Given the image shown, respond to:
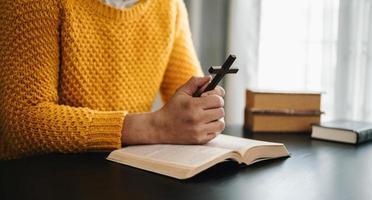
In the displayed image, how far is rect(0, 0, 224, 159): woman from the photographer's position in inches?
34.2

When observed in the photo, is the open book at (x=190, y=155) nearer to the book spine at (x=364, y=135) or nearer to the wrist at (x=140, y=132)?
the wrist at (x=140, y=132)

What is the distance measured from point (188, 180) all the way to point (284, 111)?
533 millimetres

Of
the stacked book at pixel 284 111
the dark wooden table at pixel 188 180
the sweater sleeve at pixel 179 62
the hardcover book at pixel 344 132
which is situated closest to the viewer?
the dark wooden table at pixel 188 180

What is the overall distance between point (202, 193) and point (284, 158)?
0.95ft

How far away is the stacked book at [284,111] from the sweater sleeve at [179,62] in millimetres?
210

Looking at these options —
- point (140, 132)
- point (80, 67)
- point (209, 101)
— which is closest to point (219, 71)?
point (209, 101)

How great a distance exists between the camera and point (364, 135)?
106 centimetres

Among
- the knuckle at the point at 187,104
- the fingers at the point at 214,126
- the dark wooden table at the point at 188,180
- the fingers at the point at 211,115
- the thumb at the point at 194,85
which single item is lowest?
the dark wooden table at the point at 188,180

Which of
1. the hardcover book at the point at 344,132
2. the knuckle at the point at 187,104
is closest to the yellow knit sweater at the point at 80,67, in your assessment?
the knuckle at the point at 187,104

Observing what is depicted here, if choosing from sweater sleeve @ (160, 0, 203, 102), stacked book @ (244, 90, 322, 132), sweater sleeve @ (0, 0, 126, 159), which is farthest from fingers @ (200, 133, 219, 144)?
sweater sleeve @ (160, 0, 203, 102)

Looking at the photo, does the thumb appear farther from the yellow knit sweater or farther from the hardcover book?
the hardcover book

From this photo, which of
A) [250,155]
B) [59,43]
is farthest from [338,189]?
[59,43]

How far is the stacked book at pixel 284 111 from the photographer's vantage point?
1.15 metres

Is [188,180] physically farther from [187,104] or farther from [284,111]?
[284,111]
